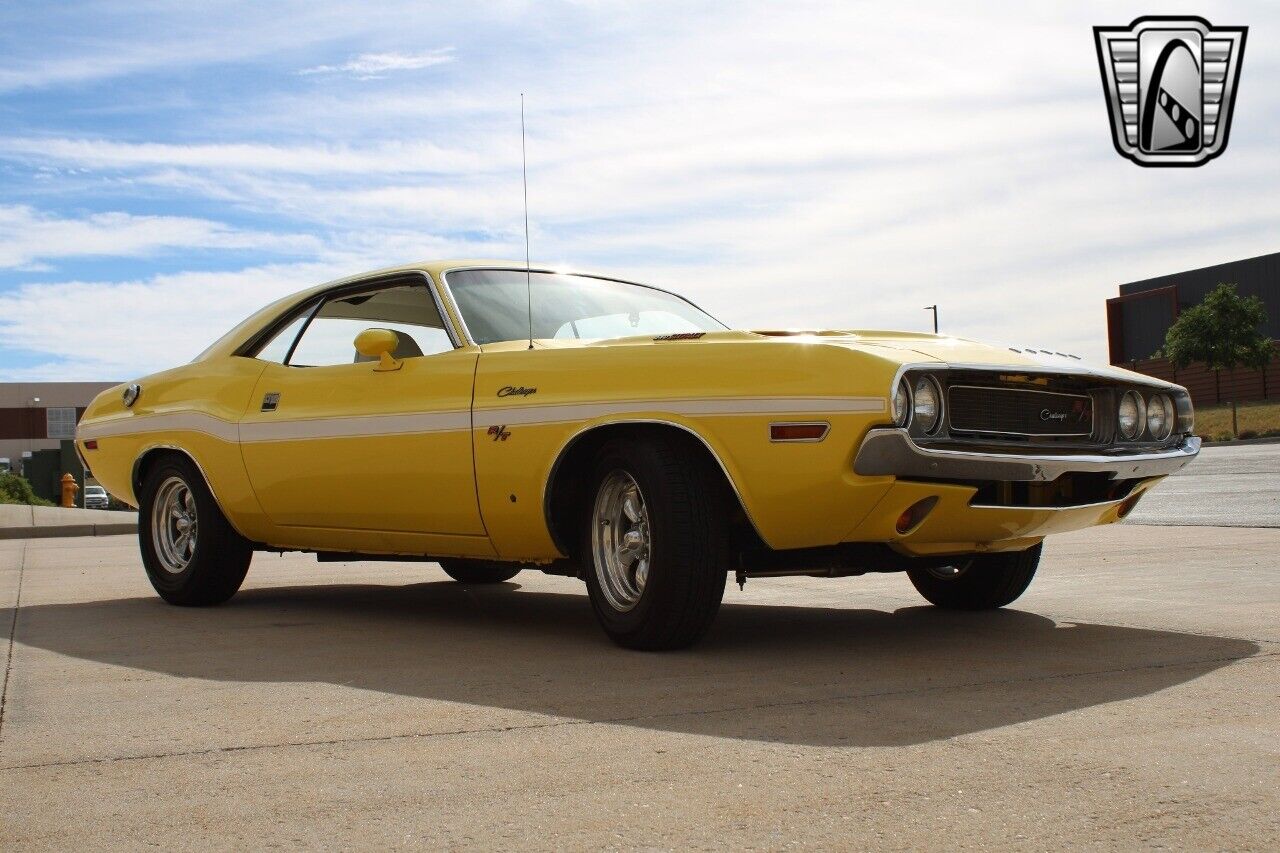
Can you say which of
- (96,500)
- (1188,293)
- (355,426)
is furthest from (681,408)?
(1188,293)

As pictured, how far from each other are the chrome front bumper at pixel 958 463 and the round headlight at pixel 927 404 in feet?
0.34

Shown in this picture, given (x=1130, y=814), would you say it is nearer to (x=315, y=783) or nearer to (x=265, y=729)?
(x=315, y=783)

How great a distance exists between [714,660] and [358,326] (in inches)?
105

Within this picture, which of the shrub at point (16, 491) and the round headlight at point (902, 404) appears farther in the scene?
the shrub at point (16, 491)

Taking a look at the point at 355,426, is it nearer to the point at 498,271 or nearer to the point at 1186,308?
the point at 498,271

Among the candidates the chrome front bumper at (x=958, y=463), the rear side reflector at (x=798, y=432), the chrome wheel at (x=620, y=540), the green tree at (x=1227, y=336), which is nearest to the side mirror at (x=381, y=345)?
the chrome wheel at (x=620, y=540)

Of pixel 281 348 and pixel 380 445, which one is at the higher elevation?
pixel 281 348

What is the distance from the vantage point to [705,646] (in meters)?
5.12

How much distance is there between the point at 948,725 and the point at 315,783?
62.0 inches

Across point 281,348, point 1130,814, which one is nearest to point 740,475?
point 1130,814

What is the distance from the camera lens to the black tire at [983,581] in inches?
235

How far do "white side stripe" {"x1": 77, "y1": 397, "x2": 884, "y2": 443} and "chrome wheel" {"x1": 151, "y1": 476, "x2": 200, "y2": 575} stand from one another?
320mm

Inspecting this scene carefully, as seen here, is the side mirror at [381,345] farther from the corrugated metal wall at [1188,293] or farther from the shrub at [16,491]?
the corrugated metal wall at [1188,293]

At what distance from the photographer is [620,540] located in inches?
201
